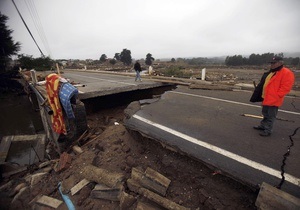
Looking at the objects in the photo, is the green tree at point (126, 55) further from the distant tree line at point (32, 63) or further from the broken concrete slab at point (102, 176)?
the broken concrete slab at point (102, 176)

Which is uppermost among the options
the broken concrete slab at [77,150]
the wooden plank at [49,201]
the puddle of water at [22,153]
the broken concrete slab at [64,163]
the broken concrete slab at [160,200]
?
the broken concrete slab at [160,200]

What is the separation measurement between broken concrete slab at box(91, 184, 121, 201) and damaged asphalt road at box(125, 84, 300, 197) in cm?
144

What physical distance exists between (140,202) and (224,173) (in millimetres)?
1524

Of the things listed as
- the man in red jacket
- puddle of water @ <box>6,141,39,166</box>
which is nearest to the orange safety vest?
the man in red jacket

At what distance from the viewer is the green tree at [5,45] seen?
3153 centimetres

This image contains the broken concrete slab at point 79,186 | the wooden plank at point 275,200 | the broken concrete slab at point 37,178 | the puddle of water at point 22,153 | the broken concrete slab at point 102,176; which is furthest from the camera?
the puddle of water at point 22,153

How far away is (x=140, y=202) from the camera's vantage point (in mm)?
2883

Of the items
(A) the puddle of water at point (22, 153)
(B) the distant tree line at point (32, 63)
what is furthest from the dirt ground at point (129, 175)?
(B) the distant tree line at point (32, 63)

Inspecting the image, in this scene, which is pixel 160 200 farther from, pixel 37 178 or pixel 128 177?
pixel 37 178

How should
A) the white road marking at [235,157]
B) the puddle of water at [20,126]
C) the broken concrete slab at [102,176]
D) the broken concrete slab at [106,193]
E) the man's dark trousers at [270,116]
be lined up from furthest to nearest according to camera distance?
the puddle of water at [20,126], the man's dark trousers at [270,116], the broken concrete slab at [102,176], the broken concrete slab at [106,193], the white road marking at [235,157]

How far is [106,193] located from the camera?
341cm

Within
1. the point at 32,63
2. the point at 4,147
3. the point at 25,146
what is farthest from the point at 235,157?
the point at 32,63

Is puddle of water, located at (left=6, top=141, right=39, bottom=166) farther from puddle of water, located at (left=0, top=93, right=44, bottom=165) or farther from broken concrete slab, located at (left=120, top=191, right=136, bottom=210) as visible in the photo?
broken concrete slab, located at (left=120, top=191, right=136, bottom=210)

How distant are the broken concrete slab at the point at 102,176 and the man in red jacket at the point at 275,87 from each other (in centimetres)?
346
